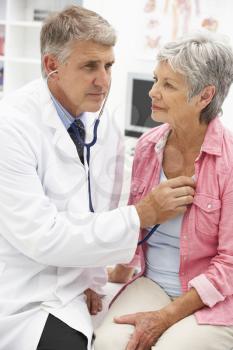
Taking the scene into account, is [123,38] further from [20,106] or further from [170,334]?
[170,334]

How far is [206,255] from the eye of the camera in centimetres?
154

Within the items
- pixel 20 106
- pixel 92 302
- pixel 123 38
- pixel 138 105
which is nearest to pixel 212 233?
pixel 92 302

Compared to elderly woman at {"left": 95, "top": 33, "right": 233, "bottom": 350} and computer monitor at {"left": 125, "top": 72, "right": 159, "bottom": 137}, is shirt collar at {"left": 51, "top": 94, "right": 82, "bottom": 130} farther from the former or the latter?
computer monitor at {"left": 125, "top": 72, "right": 159, "bottom": 137}

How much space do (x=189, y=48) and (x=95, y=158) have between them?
1.58 feet

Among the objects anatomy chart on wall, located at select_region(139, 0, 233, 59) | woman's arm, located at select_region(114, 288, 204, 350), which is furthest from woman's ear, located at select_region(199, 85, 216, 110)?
anatomy chart on wall, located at select_region(139, 0, 233, 59)

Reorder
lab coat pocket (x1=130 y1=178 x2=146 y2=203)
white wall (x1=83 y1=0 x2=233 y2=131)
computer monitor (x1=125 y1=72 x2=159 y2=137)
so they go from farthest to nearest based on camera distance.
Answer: white wall (x1=83 y1=0 x2=233 y2=131) → computer monitor (x1=125 y1=72 x2=159 y2=137) → lab coat pocket (x1=130 y1=178 x2=146 y2=203)

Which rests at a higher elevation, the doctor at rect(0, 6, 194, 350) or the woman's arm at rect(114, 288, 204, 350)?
the doctor at rect(0, 6, 194, 350)

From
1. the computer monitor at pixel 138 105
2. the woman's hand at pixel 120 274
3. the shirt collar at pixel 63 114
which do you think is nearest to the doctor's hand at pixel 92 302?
the woman's hand at pixel 120 274

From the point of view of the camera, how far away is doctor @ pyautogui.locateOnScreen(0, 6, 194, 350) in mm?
1423

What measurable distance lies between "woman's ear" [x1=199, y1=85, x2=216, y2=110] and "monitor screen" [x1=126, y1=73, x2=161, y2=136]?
1.91 metres

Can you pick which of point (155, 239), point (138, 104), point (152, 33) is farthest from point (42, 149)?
point (152, 33)

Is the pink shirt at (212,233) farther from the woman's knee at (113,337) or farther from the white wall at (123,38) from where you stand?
the white wall at (123,38)

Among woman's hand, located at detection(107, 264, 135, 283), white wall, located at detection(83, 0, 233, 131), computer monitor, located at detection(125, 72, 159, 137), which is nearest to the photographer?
woman's hand, located at detection(107, 264, 135, 283)

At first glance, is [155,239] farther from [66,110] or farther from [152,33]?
[152,33]
